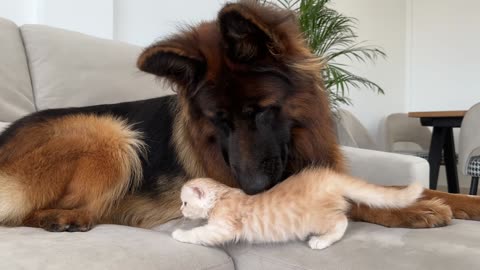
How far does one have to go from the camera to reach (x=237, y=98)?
137cm

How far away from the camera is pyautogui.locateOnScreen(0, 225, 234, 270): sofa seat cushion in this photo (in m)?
0.98

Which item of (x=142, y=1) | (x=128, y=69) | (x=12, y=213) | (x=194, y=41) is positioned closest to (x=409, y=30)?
(x=142, y=1)

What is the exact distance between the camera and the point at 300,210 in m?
1.22

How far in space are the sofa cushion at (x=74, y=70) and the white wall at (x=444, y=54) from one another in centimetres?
524

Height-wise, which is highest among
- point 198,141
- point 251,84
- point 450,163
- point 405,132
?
point 251,84

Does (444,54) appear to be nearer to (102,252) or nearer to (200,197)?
(200,197)

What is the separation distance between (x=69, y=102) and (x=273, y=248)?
1.35 metres

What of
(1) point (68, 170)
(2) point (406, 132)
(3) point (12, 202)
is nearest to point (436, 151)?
(2) point (406, 132)

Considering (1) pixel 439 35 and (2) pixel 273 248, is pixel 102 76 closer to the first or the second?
(2) pixel 273 248

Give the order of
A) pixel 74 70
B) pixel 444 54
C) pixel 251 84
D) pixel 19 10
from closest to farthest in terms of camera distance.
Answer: pixel 251 84 < pixel 74 70 < pixel 19 10 < pixel 444 54

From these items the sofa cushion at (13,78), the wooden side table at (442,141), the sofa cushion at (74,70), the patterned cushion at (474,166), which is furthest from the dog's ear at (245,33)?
the wooden side table at (442,141)

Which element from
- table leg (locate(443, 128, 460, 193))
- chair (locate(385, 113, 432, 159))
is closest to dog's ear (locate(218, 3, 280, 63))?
table leg (locate(443, 128, 460, 193))

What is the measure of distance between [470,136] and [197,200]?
2814 millimetres

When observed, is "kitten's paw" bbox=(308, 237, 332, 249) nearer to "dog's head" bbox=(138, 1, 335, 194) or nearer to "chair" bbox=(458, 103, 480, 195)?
"dog's head" bbox=(138, 1, 335, 194)
